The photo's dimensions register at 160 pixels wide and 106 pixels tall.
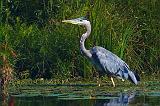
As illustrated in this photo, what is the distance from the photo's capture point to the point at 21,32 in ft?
50.9

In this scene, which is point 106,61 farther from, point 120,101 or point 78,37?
point 120,101

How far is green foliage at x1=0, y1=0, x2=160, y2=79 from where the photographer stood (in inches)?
594

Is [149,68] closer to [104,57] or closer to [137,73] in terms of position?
[137,73]

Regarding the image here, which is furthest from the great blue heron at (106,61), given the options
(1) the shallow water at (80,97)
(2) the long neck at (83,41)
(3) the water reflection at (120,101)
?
(3) the water reflection at (120,101)

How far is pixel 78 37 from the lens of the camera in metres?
15.2

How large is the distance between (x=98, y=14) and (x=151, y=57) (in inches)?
53.2

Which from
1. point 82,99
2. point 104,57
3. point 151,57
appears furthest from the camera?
point 151,57

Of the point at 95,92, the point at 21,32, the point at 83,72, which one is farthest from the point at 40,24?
the point at 95,92

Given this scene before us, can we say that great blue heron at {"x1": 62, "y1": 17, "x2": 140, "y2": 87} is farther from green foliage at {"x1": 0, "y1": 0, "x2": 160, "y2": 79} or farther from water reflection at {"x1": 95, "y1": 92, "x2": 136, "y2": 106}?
water reflection at {"x1": 95, "y1": 92, "x2": 136, "y2": 106}

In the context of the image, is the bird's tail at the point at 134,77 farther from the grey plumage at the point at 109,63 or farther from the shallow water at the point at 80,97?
the shallow water at the point at 80,97

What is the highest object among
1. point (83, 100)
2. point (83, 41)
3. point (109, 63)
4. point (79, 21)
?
point (79, 21)

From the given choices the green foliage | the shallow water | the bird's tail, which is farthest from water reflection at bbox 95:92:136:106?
the green foliage

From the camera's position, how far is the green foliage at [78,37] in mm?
15078

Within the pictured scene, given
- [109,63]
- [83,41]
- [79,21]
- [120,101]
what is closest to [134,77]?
[109,63]
